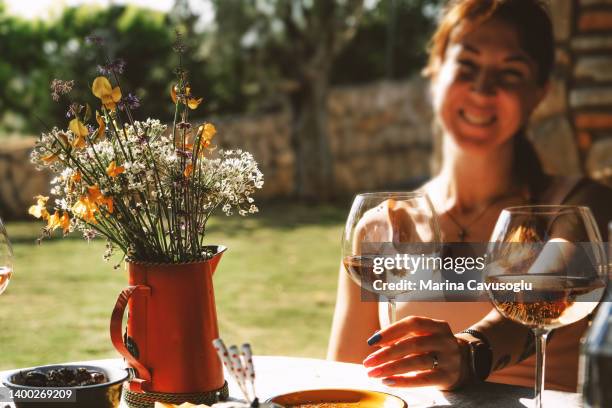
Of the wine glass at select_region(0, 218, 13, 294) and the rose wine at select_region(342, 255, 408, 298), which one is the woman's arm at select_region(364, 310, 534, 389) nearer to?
the rose wine at select_region(342, 255, 408, 298)

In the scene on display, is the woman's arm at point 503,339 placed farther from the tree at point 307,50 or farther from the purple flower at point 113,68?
the tree at point 307,50

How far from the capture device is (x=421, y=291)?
1317 mm

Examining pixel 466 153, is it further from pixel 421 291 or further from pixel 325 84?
pixel 325 84

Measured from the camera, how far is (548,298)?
110 centimetres

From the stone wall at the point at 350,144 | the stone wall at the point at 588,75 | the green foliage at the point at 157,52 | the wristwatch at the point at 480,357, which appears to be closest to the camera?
the wristwatch at the point at 480,357

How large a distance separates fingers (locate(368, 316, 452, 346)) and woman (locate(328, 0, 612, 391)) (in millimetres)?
460

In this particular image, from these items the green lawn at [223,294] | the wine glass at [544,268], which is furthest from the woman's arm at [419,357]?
the green lawn at [223,294]

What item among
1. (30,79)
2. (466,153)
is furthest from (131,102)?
(30,79)

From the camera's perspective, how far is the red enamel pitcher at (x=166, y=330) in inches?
47.6

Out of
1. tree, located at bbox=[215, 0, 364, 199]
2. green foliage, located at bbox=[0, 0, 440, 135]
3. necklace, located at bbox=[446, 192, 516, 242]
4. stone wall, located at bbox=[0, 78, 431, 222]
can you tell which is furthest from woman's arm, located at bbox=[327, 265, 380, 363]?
stone wall, located at bbox=[0, 78, 431, 222]

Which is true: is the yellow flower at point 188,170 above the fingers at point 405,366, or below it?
above

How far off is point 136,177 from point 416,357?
0.52 m

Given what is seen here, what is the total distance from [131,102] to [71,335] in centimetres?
400

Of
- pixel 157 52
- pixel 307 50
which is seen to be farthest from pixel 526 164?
pixel 157 52
